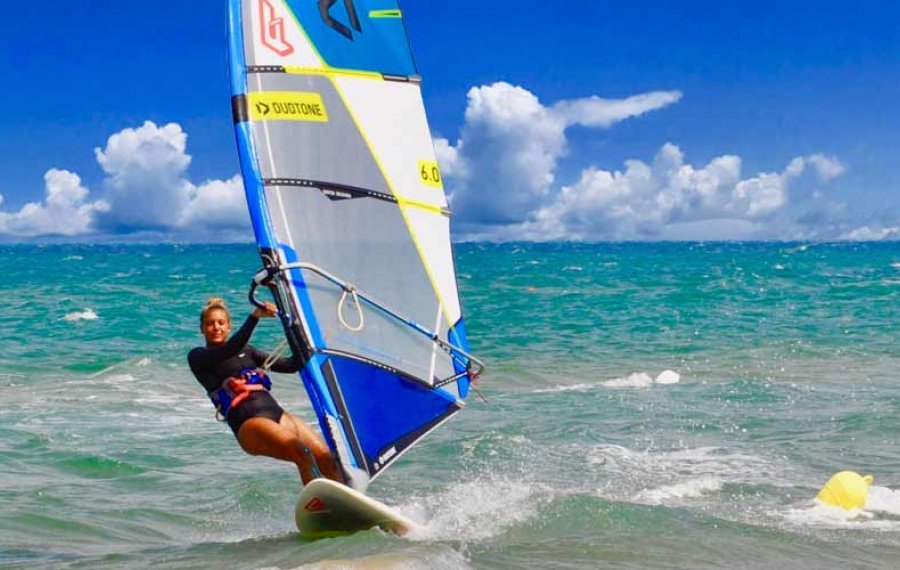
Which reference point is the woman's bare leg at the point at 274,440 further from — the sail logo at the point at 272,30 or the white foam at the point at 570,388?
the white foam at the point at 570,388

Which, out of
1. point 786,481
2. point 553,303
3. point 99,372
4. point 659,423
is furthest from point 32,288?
point 786,481

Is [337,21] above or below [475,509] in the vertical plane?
above

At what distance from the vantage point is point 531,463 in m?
10.7

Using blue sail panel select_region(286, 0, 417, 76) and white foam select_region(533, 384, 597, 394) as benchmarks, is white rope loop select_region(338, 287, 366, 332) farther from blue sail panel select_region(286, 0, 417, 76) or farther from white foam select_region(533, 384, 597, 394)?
white foam select_region(533, 384, 597, 394)

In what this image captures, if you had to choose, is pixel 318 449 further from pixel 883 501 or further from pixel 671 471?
pixel 883 501

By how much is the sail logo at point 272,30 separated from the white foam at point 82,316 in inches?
929

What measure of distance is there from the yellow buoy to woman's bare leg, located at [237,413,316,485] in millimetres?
4406

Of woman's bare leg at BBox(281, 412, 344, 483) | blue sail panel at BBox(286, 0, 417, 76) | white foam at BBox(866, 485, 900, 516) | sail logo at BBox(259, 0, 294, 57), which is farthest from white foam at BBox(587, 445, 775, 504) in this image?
sail logo at BBox(259, 0, 294, 57)

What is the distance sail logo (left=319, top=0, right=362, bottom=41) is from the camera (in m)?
7.09

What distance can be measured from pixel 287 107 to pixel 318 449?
2279 millimetres

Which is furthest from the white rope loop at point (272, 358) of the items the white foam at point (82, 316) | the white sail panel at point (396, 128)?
the white foam at point (82, 316)

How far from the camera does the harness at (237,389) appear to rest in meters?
6.89

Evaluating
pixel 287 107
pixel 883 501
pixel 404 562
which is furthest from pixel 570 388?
pixel 287 107

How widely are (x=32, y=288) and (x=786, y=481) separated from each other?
4356 centimetres
